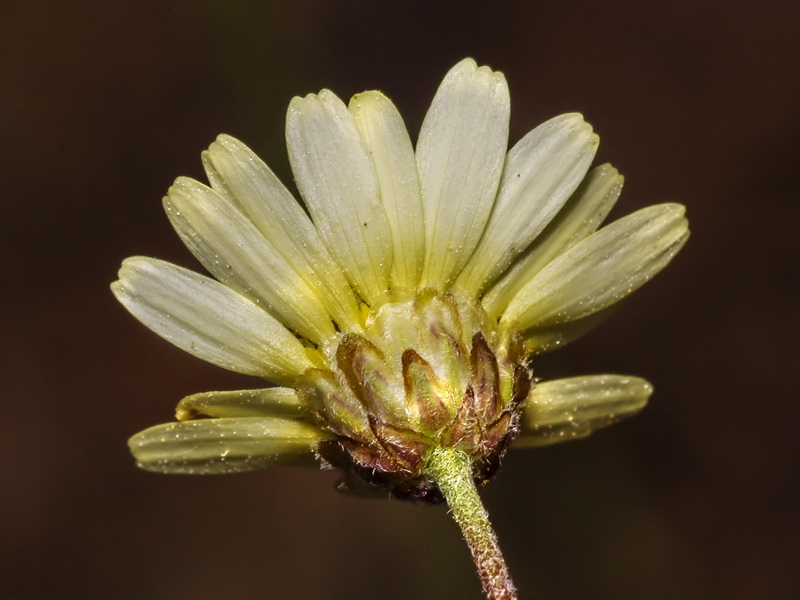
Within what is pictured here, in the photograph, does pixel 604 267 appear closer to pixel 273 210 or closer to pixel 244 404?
pixel 273 210

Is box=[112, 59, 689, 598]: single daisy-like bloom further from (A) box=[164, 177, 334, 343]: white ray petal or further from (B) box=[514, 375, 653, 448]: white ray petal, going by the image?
(B) box=[514, 375, 653, 448]: white ray petal

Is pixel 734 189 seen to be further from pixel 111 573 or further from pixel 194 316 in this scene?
pixel 194 316

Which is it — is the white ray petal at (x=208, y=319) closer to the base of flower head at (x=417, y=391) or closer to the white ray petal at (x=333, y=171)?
A: the base of flower head at (x=417, y=391)

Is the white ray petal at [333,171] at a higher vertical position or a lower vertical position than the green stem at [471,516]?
higher

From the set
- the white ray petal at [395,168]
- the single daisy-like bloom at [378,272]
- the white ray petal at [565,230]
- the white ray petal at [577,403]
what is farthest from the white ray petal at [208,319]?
the white ray petal at [577,403]

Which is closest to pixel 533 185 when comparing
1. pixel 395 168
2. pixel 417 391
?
pixel 395 168

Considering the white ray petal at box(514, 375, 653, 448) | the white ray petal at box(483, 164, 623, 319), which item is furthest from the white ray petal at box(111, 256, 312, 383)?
the white ray petal at box(514, 375, 653, 448)
